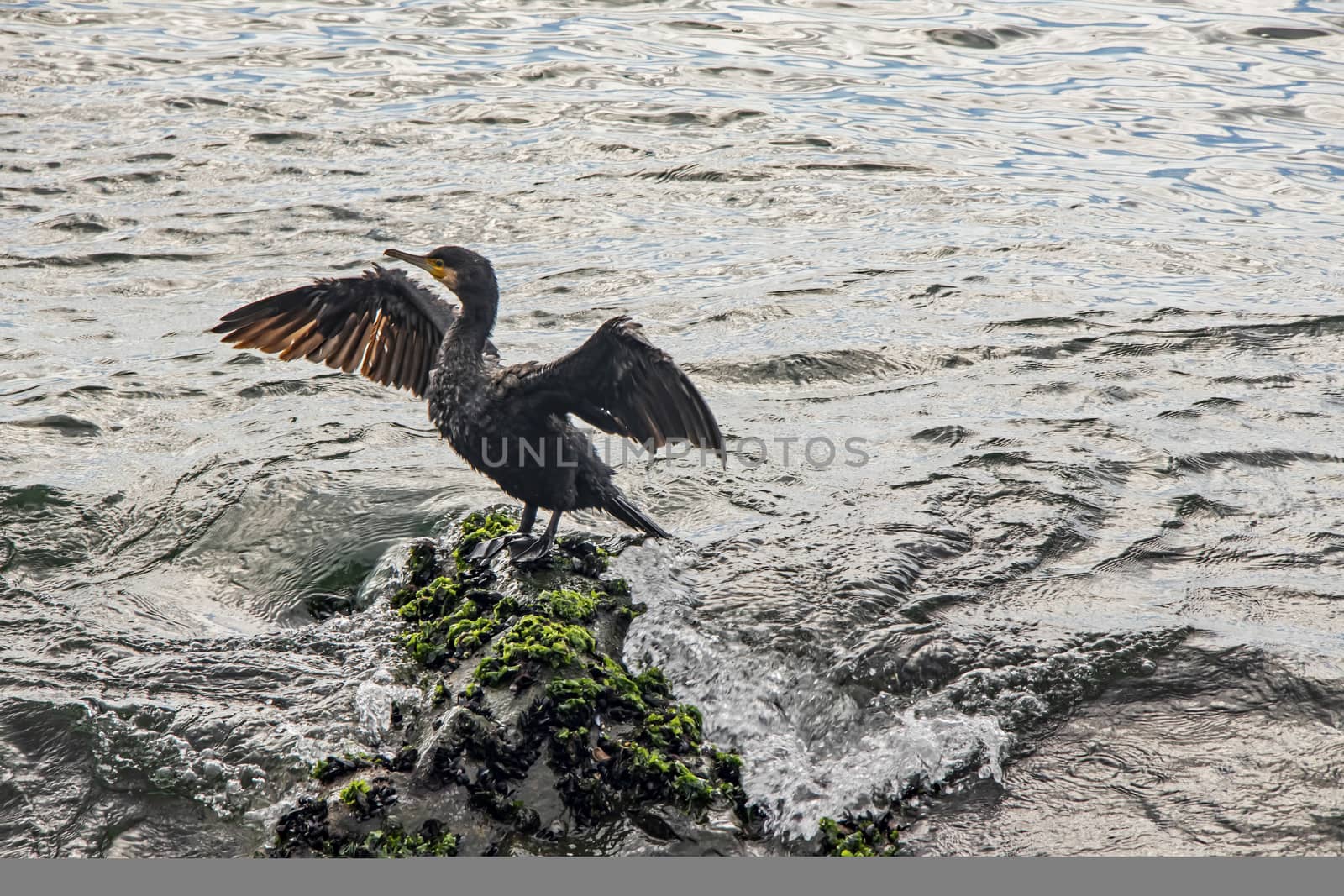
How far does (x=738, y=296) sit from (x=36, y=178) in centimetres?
698

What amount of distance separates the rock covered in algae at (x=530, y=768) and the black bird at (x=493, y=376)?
679mm

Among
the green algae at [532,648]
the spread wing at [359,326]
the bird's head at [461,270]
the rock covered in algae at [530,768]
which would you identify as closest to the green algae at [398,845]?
the rock covered in algae at [530,768]

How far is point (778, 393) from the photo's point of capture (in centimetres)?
834

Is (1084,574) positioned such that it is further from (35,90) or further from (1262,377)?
(35,90)

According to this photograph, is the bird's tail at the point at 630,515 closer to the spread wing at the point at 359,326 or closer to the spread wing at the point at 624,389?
the spread wing at the point at 624,389

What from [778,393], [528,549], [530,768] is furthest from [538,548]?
[778,393]

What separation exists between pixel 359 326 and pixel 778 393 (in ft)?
10.3

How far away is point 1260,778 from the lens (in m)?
4.34

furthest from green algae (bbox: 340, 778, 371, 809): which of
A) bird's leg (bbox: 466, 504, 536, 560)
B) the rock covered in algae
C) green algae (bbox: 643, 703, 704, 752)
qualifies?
bird's leg (bbox: 466, 504, 536, 560)

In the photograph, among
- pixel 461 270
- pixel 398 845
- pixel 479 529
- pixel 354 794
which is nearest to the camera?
pixel 398 845

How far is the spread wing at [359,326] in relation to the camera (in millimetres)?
5992

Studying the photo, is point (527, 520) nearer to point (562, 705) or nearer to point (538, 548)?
point (538, 548)

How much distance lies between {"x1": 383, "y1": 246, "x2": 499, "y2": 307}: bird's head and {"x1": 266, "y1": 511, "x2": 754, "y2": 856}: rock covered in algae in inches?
58.3

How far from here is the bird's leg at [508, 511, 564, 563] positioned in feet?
17.6
